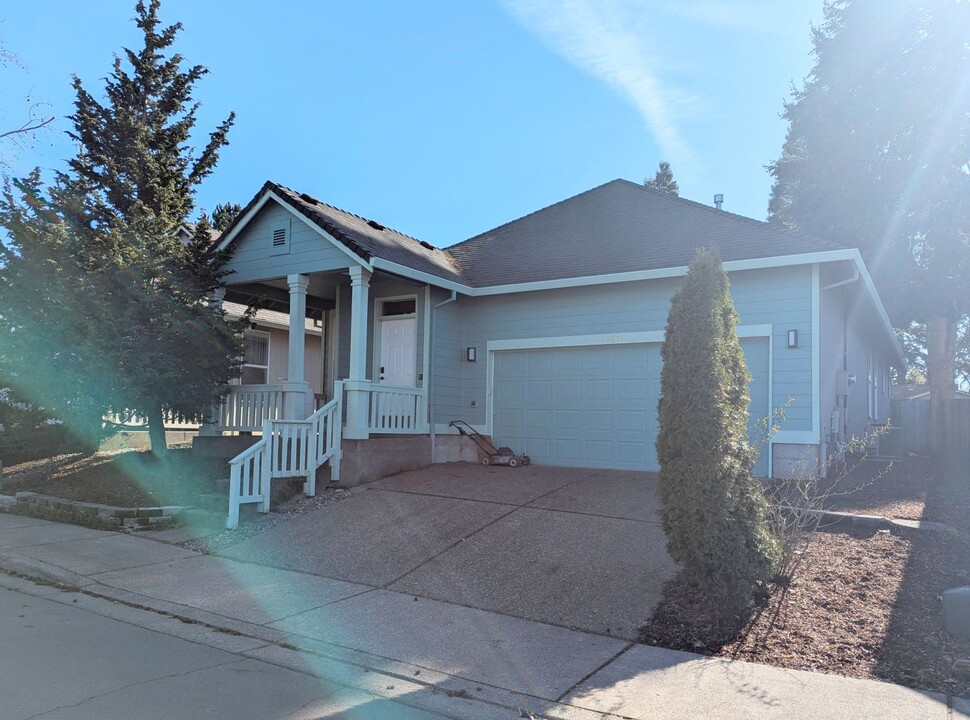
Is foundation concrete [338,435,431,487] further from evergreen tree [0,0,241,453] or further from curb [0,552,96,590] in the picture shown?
curb [0,552,96,590]

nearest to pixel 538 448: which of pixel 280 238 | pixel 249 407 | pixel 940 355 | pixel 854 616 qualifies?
pixel 249 407

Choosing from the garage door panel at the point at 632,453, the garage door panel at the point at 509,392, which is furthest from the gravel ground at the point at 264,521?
the garage door panel at the point at 632,453

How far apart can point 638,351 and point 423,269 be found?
3718 millimetres

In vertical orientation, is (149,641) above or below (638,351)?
below

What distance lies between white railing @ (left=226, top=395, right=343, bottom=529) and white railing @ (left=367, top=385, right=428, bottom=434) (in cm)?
55

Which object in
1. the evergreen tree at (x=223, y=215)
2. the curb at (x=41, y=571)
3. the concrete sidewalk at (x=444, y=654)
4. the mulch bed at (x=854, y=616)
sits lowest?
the curb at (x=41, y=571)

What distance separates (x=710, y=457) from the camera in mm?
5422

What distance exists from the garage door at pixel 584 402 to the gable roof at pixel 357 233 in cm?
209

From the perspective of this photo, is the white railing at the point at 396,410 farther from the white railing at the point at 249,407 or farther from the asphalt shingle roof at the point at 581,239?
the asphalt shingle roof at the point at 581,239

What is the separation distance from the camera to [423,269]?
1177cm

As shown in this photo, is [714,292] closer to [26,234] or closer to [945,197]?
[26,234]

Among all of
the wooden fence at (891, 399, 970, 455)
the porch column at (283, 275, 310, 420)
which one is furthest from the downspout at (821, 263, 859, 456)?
the porch column at (283, 275, 310, 420)

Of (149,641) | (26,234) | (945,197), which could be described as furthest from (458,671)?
(945,197)

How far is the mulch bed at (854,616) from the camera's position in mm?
4648
